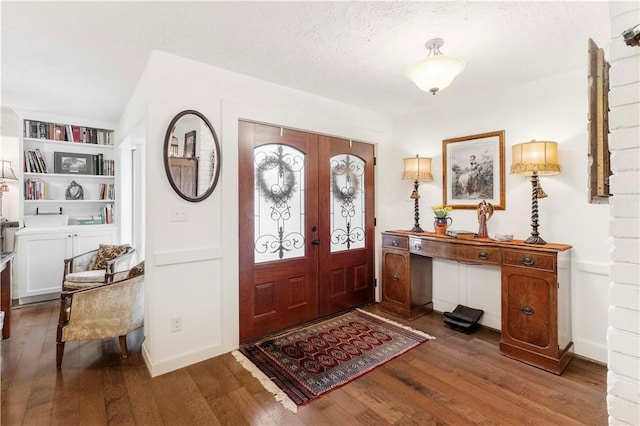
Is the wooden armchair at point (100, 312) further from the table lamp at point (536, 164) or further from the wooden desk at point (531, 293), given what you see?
the table lamp at point (536, 164)

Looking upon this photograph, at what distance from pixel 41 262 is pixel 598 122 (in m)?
5.40

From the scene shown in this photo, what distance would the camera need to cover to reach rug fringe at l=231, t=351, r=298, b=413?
191cm

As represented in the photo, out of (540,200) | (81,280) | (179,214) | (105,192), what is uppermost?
(105,192)

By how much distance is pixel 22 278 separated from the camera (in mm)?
3617

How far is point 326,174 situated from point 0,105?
3968mm

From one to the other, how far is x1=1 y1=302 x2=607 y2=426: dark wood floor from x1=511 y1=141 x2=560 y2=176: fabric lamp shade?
160 centimetres

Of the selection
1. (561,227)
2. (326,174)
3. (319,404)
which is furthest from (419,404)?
(326,174)

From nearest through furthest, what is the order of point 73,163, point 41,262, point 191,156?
point 191,156
point 41,262
point 73,163

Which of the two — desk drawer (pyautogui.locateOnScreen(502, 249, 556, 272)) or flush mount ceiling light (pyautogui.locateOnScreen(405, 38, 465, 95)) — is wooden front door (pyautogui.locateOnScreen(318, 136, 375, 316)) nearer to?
flush mount ceiling light (pyautogui.locateOnScreen(405, 38, 465, 95))

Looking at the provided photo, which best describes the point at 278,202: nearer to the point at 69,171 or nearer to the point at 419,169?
the point at 419,169

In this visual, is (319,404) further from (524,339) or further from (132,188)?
(132,188)

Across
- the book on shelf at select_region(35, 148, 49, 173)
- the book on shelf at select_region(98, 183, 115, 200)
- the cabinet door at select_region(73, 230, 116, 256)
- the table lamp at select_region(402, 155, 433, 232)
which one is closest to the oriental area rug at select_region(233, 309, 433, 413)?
the table lamp at select_region(402, 155, 433, 232)

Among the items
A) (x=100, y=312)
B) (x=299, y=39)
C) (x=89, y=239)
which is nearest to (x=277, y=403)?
(x=100, y=312)

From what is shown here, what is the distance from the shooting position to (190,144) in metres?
2.41
